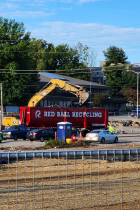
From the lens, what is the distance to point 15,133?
3472 centimetres

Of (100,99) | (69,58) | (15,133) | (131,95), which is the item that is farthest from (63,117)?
(69,58)

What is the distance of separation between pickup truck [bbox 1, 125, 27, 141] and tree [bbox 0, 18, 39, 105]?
26.3 meters

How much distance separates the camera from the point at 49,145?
2680 centimetres

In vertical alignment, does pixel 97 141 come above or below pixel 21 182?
below

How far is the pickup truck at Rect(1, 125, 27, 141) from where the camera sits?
34.4 m

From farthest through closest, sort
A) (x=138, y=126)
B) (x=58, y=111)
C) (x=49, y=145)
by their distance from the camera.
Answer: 1. (x=138, y=126)
2. (x=58, y=111)
3. (x=49, y=145)

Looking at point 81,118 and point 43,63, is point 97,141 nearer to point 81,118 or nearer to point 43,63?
point 81,118

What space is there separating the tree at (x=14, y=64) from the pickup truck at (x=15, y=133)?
26259 millimetres

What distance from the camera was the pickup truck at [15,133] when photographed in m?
34.4

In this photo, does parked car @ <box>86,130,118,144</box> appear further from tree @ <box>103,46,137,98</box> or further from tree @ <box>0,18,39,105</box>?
tree @ <box>103,46,137,98</box>

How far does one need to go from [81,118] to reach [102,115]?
3.29 m

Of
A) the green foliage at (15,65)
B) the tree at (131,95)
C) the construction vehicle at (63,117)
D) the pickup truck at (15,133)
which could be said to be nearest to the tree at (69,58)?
the tree at (131,95)

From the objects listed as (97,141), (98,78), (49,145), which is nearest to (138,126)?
(97,141)

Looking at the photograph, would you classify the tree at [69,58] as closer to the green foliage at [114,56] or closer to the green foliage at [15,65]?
the green foliage at [114,56]
